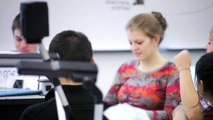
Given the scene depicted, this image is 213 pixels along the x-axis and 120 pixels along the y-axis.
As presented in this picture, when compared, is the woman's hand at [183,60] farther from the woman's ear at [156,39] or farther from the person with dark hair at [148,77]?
the woman's ear at [156,39]

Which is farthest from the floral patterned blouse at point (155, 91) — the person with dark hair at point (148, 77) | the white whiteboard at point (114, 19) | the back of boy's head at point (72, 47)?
the white whiteboard at point (114, 19)

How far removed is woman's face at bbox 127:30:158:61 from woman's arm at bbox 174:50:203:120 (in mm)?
207

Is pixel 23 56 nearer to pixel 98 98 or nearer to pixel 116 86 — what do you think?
pixel 98 98

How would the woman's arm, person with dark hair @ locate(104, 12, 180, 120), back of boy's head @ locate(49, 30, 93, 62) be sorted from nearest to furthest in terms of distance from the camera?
back of boy's head @ locate(49, 30, 93, 62)
the woman's arm
person with dark hair @ locate(104, 12, 180, 120)

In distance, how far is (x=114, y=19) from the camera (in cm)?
282

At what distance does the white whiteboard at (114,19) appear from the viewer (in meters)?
2.70

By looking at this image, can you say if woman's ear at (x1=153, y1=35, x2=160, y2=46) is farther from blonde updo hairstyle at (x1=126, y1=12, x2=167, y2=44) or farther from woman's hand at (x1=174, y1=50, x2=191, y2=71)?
woman's hand at (x1=174, y1=50, x2=191, y2=71)

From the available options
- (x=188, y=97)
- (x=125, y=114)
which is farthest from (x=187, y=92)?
(x=125, y=114)

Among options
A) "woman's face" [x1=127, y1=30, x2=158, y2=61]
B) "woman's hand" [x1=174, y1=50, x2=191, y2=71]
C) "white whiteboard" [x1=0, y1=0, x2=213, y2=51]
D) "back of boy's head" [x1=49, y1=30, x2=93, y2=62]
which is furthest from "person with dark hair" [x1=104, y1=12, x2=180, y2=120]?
"white whiteboard" [x1=0, y1=0, x2=213, y2=51]

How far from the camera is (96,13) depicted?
279 centimetres

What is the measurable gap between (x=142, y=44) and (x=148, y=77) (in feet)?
0.49

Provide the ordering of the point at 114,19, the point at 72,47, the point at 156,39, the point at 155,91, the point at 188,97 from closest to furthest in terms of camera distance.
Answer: the point at 72,47, the point at 188,97, the point at 155,91, the point at 156,39, the point at 114,19

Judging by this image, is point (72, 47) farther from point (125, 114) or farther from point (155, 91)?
point (155, 91)

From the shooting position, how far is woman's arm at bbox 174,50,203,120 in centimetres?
129
